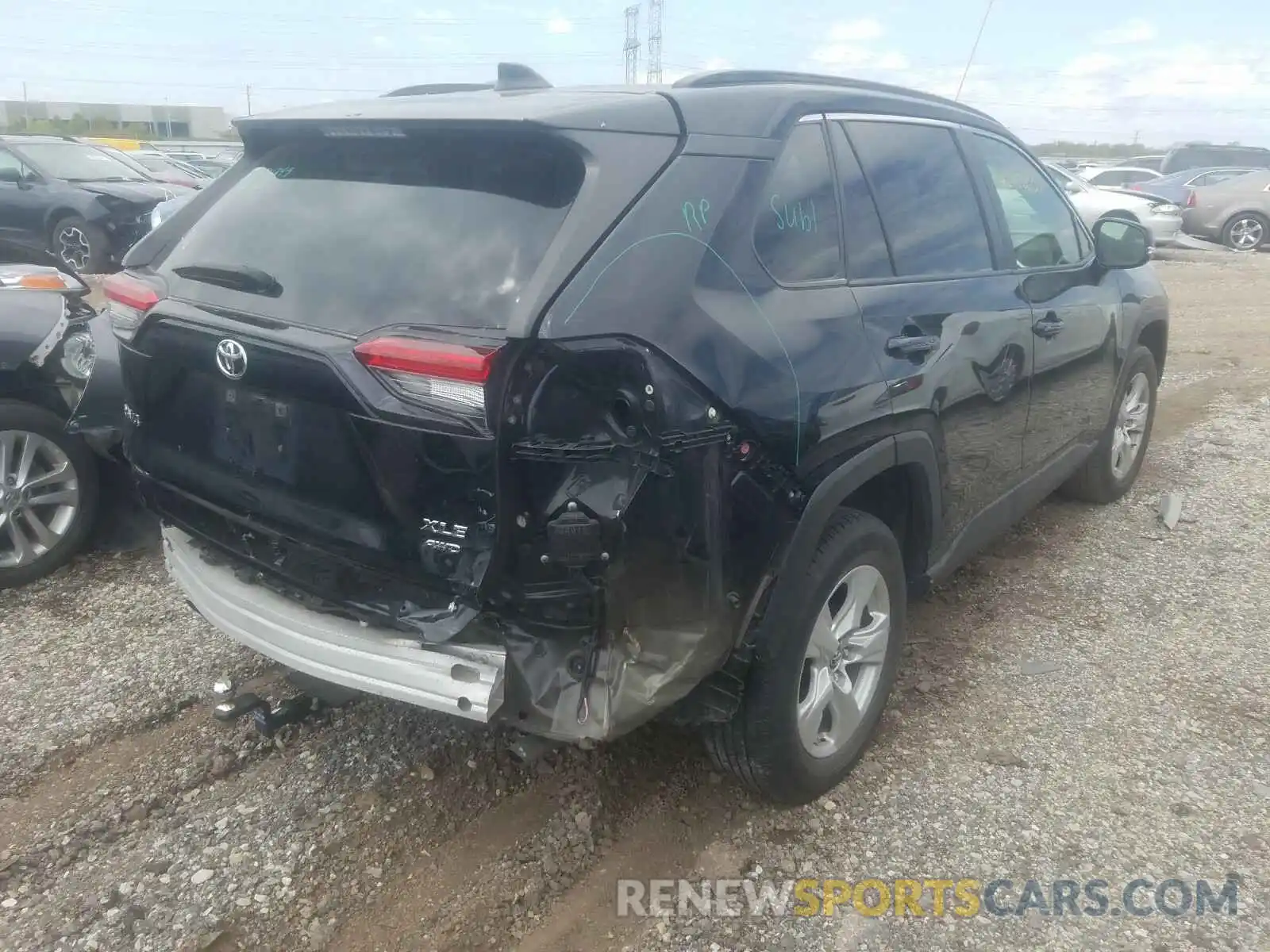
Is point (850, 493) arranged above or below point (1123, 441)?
above

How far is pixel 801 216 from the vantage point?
8.41ft

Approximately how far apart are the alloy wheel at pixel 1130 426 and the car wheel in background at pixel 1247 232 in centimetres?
1653

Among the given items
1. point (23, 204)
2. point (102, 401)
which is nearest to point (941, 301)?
point (102, 401)

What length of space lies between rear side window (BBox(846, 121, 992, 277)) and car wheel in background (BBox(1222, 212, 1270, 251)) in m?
18.7

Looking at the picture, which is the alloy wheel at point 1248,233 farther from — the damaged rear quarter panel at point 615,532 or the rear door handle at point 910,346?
the damaged rear quarter panel at point 615,532

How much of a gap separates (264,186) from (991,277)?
2328 millimetres

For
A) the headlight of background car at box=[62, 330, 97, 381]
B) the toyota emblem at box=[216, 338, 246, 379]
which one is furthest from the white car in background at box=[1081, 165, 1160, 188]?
the toyota emblem at box=[216, 338, 246, 379]

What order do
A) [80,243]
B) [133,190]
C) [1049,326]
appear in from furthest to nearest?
[133,190], [80,243], [1049,326]

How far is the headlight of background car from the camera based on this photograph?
416 centimetres

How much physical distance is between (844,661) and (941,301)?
1.12 meters

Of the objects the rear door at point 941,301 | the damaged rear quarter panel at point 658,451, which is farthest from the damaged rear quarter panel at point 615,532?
the rear door at point 941,301

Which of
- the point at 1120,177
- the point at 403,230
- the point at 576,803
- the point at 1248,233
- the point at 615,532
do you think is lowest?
the point at 1248,233

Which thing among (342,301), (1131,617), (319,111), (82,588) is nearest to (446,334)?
(342,301)

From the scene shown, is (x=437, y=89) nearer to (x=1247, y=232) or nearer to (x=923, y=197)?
(x=923, y=197)
